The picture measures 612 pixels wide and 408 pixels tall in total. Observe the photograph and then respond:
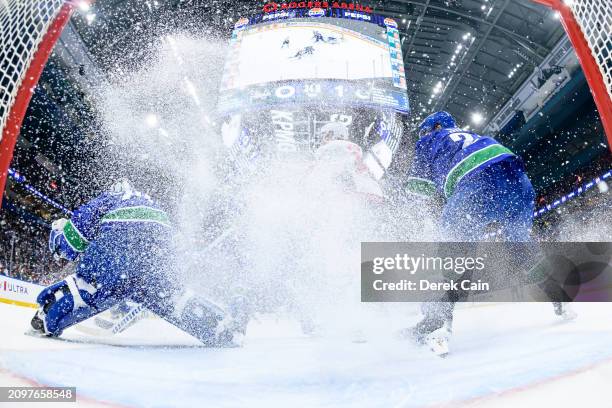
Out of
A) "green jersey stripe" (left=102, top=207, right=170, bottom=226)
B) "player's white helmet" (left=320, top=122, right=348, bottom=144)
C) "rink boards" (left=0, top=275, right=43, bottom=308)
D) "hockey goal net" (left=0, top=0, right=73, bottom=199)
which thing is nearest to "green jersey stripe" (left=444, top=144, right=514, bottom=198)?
"player's white helmet" (left=320, top=122, right=348, bottom=144)

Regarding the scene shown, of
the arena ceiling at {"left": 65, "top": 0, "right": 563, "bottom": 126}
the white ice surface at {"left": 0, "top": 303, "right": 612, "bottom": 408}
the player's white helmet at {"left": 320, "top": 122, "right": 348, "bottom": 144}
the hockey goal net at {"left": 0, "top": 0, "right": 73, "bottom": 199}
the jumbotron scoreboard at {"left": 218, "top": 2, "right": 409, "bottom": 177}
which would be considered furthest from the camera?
the arena ceiling at {"left": 65, "top": 0, "right": 563, "bottom": 126}

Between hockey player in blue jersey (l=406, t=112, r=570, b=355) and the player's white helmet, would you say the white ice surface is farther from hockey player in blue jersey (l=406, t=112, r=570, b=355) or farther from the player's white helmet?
the player's white helmet

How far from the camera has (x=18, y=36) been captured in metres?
1.12

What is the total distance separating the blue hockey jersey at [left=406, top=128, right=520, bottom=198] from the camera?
163cm

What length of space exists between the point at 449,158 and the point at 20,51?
5.24ft

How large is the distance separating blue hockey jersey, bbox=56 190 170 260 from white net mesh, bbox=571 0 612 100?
1.74 meters

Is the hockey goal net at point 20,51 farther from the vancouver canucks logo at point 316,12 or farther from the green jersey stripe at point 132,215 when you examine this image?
the vancouver canucks logo at point 316,12

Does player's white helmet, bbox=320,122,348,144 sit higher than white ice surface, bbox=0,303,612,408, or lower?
higher

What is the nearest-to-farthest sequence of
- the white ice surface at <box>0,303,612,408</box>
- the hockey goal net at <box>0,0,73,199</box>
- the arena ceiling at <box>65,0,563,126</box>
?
the white ice surface at <box>0,303,612,408</box> → the hockey goal net at <box>0,0,73,199</box> → the arena ceiling at <box>65,0,563,126</box>

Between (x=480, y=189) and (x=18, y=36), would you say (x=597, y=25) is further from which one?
(x=18, y=36)

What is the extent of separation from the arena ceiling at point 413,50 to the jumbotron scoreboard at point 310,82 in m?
2.89

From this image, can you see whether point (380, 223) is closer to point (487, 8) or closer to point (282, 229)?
point (282, 229)

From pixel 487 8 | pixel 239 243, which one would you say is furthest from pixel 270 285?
pixel 487 8

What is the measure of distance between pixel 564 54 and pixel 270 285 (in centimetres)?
767
